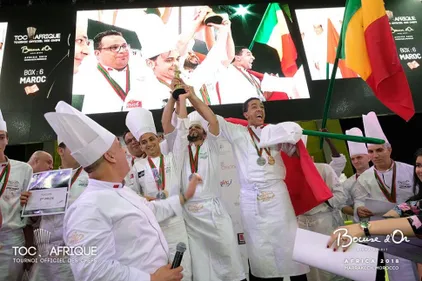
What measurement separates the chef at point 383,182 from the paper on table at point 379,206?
1.5 inches

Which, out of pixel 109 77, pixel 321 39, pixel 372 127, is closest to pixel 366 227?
pixel 372 127

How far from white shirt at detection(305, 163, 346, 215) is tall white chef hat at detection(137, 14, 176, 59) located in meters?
2.63

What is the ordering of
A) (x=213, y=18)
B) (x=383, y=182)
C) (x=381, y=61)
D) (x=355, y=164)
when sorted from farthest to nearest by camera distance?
(x=213, y=18), (x=355, y=164), (x=383, y=182), (x=381, y=61)

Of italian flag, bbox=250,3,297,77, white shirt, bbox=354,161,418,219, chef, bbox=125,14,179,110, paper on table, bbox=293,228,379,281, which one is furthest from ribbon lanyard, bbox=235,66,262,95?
paper on table, bbox=293,228,379,281

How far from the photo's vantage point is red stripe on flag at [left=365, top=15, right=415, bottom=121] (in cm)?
265

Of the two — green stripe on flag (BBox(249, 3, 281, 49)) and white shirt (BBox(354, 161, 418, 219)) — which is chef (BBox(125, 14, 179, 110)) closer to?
green stripe on flag (BBox(249, 3, 281, 49))

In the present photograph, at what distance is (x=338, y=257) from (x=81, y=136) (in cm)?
113

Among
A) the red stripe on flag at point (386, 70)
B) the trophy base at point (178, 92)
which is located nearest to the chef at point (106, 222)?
the trophy base at point (178, 92)

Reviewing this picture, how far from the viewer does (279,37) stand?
15.3 feet

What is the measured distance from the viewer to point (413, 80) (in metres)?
4.49

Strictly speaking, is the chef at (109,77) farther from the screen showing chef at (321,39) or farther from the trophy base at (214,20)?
the screen showing chef at (321,39)

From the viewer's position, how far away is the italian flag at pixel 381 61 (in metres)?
2.65

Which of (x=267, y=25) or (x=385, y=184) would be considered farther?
(x=267, y=25)

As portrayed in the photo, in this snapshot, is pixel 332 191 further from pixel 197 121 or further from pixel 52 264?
pixel 52 264
